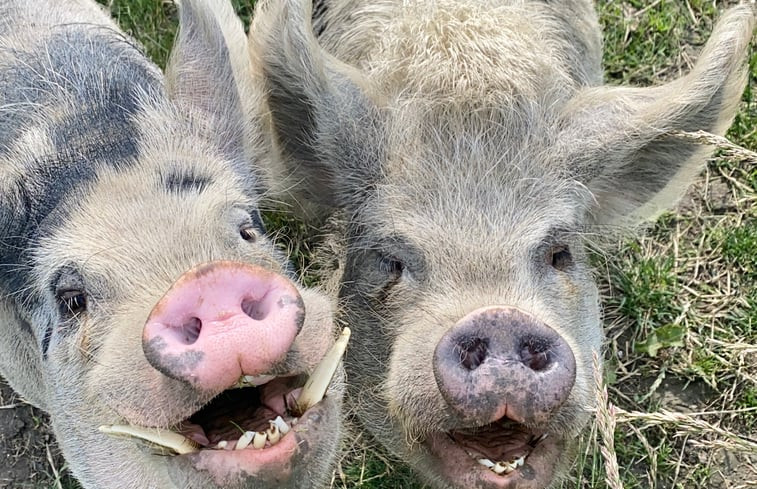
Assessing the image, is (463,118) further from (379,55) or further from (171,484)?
(171,484)

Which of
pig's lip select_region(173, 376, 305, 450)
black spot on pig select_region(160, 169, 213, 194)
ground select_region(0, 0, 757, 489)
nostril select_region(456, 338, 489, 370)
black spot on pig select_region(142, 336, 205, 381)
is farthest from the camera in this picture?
ground select_region(0, 0, 757, 489)

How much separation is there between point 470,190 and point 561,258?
0.42 m

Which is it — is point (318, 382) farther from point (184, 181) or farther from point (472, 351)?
point (184, 181)

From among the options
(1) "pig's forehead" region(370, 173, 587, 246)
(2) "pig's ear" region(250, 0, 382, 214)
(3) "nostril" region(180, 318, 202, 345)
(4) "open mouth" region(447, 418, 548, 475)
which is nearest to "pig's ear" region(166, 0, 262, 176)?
(2) "pig's ear" region(250, 0, 382, 214)

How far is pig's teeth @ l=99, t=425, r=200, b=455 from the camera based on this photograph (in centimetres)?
257

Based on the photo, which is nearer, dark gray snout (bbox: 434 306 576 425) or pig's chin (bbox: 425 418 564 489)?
dark gray snout (bbox: 434 306 576 425)

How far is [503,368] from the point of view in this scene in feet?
9.05

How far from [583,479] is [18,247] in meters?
2.62

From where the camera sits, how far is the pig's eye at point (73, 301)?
9.35ft

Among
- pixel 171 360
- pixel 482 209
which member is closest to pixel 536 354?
pixel 482 209

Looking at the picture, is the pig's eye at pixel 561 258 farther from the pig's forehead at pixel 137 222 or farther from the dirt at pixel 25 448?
the dirt at pixel 25 448

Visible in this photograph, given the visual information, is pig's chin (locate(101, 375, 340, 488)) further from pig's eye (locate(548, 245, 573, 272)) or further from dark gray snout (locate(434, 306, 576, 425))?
pig's eye (locate(548, 245, 573, 272))

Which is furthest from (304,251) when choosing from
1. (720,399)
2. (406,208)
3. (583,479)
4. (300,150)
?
(720,399)

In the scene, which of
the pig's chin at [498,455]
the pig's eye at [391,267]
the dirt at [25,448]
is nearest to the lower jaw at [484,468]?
the pig's chin at [498,455]
